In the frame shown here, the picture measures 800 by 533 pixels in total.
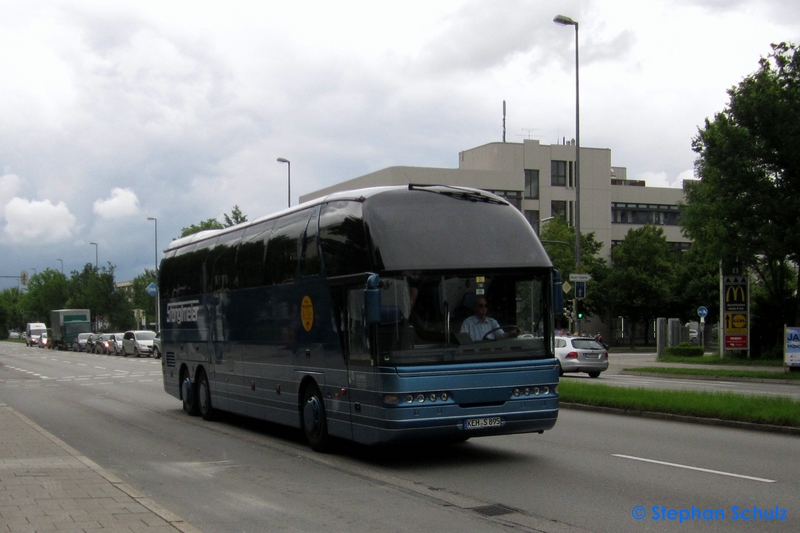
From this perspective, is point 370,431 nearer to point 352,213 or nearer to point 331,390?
point 331,390

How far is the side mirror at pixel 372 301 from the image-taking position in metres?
10.2

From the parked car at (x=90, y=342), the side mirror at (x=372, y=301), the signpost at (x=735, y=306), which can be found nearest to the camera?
the side mirror at (x=372, y=301)

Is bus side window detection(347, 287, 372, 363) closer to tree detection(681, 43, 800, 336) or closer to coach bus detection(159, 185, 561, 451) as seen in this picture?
coach bus detection(159, 185, 561, 451)

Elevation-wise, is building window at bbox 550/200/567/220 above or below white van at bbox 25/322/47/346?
above

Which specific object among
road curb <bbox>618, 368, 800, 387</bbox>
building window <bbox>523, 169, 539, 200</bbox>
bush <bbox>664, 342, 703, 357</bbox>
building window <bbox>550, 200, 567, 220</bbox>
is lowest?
road curb <bbox>618, 368, 800, 387</bbox>

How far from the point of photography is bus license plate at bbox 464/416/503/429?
10789mm

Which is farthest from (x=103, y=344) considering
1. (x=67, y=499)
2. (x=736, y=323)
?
(x=67, y=499)

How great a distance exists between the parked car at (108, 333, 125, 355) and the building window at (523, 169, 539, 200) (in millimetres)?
35197

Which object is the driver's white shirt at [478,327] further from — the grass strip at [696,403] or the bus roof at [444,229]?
the grass strip at [696,403]

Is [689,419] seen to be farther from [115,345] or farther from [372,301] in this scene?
[115,345]

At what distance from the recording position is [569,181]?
8112 cm

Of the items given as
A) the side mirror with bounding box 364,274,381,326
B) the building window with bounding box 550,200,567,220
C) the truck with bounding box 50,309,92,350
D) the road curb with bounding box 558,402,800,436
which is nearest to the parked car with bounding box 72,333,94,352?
the truck with bounding box 50,309,92,350

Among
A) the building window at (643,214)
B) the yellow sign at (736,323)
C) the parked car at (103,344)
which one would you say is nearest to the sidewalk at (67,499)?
the yellow sign at (736,323)

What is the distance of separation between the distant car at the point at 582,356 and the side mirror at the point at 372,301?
2280 cm
